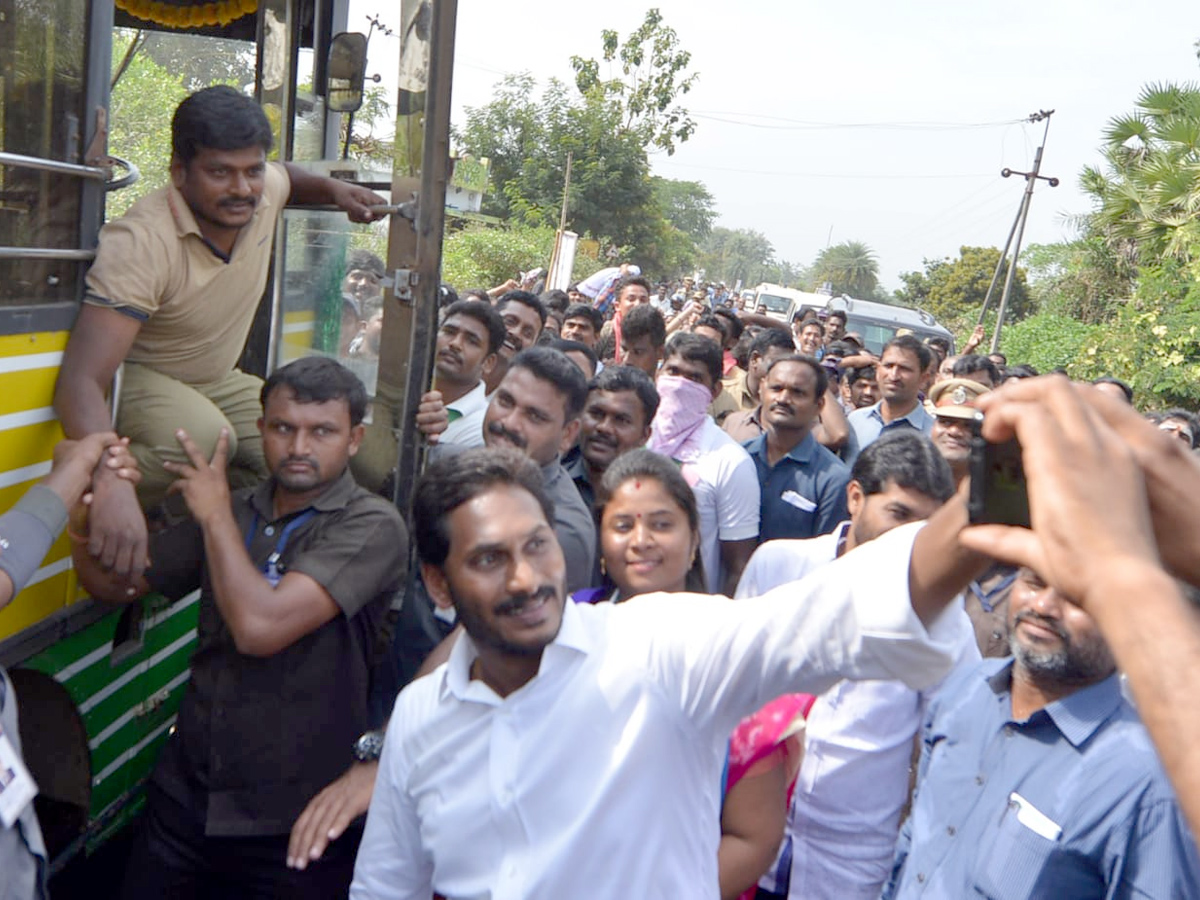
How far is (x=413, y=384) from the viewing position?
2969 millimetres

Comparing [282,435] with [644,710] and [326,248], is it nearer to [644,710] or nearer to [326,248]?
[326,248]

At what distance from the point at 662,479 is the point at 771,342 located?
13.6 ft

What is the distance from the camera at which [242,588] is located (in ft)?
7.86

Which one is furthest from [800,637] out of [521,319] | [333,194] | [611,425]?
[521,319]

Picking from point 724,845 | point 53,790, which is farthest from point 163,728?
point 724,845

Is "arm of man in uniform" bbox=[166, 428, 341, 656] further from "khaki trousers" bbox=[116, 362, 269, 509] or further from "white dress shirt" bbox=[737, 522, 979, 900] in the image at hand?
"white dress shirt" bbox=[737, 522, 979, 900]

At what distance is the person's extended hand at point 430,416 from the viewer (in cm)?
304

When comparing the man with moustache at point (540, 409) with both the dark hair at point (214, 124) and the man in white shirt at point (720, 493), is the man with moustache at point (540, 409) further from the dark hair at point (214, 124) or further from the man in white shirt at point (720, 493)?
the dark hair at point (214, 124)

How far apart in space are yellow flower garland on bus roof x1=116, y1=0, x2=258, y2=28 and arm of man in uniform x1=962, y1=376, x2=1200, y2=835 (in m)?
3.55

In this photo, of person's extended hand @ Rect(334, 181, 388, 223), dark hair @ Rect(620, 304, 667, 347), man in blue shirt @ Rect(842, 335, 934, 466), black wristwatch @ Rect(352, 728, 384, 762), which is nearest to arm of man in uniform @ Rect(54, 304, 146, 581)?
black wristwatch @ Rect(352, 728, 384, 762)

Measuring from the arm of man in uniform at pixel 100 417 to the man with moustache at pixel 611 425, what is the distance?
1.78 metres

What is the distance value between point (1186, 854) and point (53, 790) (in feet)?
8.06

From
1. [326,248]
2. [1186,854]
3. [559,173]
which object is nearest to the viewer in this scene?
[1186,854]

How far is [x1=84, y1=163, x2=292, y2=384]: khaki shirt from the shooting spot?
249 cm
